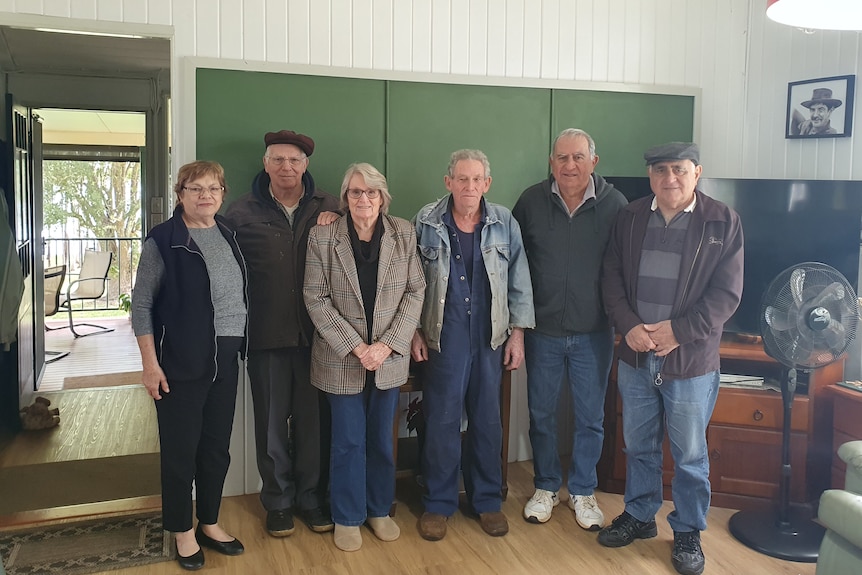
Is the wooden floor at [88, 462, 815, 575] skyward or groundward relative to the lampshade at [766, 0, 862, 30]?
groundward

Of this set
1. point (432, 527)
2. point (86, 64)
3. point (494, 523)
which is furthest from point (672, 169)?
point (86, 64)

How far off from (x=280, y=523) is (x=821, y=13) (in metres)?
2.56

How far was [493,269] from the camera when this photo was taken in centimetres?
279

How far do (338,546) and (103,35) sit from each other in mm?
2358

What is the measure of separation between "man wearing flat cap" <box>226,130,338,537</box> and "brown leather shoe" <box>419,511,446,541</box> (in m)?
0.40

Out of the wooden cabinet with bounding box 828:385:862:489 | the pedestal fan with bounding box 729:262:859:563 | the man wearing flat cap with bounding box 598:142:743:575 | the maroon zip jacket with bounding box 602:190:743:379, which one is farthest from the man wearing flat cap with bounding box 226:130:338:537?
the wooden cabinet with bounding box 828:385:862:489

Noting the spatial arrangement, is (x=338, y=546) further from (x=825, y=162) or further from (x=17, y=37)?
(x=825, y=162)

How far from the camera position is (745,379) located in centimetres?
325

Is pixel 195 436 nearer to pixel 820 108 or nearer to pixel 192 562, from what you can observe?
pixel 192 562

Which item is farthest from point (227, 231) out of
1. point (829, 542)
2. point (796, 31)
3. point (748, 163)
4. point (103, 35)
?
point (796, 31)

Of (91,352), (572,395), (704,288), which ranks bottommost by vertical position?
(91,352)

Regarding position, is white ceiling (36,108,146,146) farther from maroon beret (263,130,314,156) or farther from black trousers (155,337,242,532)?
black trousers (155,337,242,532)

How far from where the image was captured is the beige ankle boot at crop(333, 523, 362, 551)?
2750 millimetres

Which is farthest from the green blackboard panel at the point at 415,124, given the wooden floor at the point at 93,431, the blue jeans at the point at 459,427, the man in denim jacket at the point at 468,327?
the wooden floor at the point at 93,431
